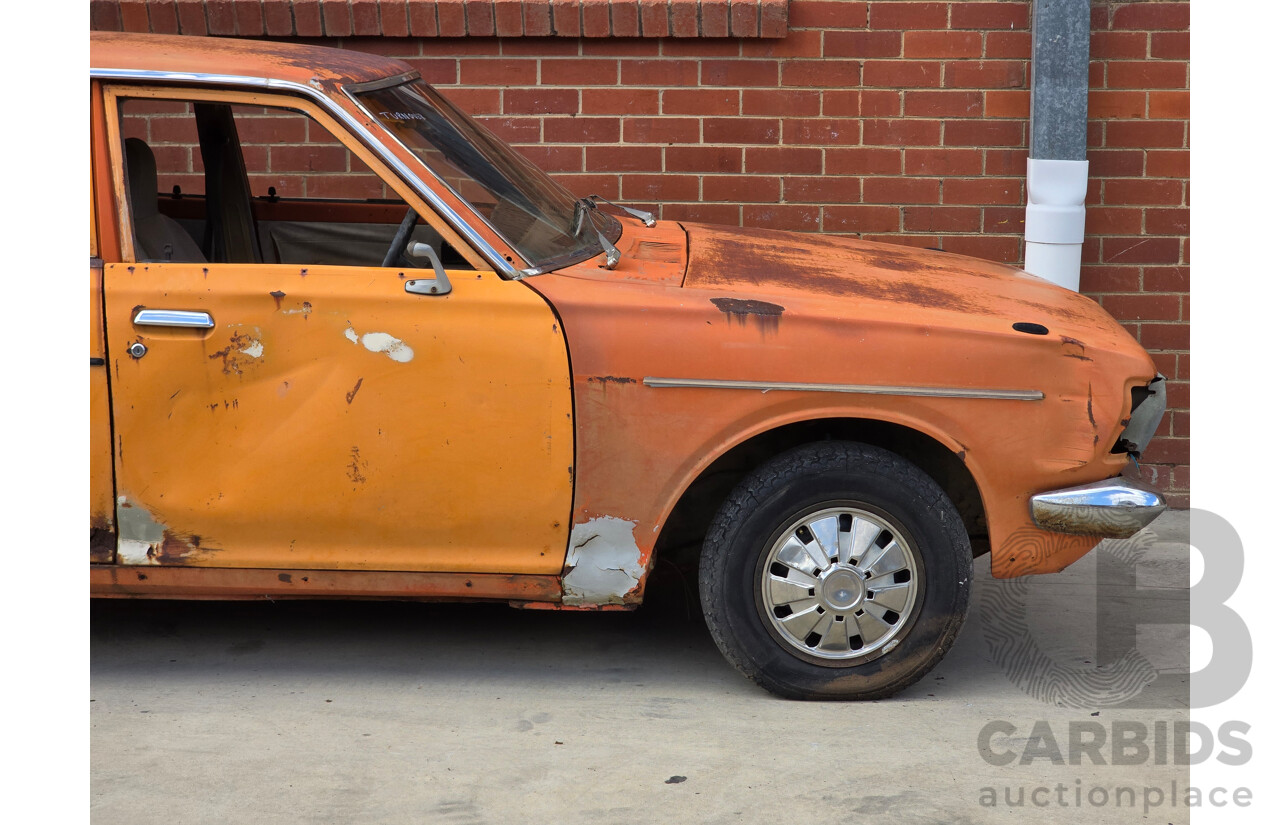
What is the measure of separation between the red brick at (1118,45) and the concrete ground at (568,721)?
8.39 feet

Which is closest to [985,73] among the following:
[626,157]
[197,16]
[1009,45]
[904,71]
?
[1009,45]

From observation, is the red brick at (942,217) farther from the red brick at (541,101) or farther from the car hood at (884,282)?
the red brick at (541,101)

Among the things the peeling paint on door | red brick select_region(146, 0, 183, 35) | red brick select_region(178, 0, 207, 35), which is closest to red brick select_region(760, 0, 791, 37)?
red brick select_region(178, 0, 207, 35)

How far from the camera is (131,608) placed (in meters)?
4.86

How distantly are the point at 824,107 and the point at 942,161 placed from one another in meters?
0.61

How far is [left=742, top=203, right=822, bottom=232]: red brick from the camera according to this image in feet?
20.5

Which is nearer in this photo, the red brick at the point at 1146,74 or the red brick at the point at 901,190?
the red brick at the point at 1146,74

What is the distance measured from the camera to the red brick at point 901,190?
624 cm

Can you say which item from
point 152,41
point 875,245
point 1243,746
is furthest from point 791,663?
point 152,41

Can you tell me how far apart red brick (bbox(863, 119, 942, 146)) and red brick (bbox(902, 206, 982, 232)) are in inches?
12.0

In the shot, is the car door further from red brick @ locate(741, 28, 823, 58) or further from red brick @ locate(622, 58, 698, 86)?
red brick @ locate(741, 28, 823, 58)

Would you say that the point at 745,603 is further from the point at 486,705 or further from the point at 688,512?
the point at 486,705

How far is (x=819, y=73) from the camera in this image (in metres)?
6.17
